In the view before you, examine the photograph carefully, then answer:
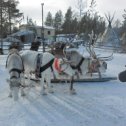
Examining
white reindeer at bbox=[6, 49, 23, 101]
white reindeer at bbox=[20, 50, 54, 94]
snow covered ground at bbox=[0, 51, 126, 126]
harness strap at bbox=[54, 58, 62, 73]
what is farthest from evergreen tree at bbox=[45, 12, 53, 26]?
white reindeer at bbox=[6, 49, 23, 101]

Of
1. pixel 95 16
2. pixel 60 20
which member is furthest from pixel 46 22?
pixel 95 16

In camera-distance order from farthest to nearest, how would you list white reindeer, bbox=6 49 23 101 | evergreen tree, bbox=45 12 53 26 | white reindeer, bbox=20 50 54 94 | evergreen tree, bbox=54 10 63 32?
1. evergreen tree, bbox=45 12 53 26
2. evergreen tree, bbox=54 10 63 32
3. white reindeer, bbox=20 50 54 94
4. white reindeer, bbox=6 49 23 101

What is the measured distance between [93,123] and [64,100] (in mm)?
1594

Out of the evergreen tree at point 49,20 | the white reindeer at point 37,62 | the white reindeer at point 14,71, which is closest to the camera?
the white reindeer at point 14,71

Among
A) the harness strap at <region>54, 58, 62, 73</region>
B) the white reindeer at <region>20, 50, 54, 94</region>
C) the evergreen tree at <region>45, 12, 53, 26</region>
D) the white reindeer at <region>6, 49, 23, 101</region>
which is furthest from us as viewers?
the evergreen tree at <region>45, 12, 53, 26</region>

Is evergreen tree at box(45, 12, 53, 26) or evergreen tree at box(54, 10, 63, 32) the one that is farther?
evergreen tree at box(45, 12, 53, 26)

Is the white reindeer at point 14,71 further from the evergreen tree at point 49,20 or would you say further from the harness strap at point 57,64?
the evergreen tree at point 49,20

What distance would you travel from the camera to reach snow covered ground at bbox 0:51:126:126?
5188 millimetres

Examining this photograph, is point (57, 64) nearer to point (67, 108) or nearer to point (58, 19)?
point (67, 108)

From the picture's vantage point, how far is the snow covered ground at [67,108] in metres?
5.19

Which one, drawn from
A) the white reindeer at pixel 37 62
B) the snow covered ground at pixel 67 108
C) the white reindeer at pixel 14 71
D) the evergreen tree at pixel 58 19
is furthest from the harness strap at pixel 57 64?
the evergreen tree at pixel 58 19

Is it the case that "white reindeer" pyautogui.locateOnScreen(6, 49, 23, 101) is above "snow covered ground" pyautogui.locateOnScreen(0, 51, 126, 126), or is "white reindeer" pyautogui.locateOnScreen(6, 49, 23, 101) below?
above

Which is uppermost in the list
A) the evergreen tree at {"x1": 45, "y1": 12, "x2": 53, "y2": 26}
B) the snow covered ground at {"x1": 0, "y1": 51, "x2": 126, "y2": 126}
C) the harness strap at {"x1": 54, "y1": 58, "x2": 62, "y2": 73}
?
the evergreen tree at {"x1": 45, "y1": 12, "x2": 53, "y2": 26}

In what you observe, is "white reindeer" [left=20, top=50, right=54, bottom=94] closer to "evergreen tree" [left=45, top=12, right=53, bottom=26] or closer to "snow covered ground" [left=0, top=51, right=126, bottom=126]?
"snow covered ground" [left=0, top=51, right=126, bottom=126]
